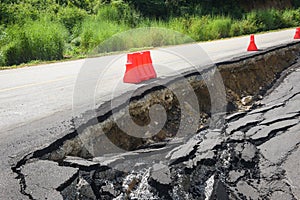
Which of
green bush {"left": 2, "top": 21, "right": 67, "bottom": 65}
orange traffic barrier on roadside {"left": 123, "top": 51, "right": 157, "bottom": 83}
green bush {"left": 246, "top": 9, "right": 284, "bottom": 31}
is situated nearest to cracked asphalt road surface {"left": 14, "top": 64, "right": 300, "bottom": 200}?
orange traffic barrier on roadside {"left": 123, "top": 51, "right": 157, "bottom": 83}

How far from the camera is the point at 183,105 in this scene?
511cm

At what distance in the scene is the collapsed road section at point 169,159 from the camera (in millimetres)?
2660

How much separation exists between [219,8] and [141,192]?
25.9m

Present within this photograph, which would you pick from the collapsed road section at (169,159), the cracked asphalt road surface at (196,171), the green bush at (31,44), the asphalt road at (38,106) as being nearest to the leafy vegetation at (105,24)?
the green bush at (31,44)

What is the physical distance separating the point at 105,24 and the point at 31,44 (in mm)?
5401

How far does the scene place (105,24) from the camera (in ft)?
53.8

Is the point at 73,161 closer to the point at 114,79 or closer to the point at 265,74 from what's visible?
the point at 114,79

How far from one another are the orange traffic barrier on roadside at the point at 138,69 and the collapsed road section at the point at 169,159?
71cm

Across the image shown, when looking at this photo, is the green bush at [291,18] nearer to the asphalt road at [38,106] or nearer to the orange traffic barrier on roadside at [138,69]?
the asphalt road at [38,106]


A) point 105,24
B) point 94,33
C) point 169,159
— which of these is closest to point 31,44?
point 94,33

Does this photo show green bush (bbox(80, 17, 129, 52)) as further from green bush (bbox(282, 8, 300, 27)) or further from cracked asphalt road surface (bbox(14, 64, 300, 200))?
green bush (bbox(282, 8, 300, 27))

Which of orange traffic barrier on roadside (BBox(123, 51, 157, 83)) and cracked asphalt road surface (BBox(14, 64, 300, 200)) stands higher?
orange traffic barrier on roadside (BBox(123, 51, 157, 83))

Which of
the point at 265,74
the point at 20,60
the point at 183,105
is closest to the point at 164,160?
the point at 183,105

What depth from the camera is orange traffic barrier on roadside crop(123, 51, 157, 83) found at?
5586mm
